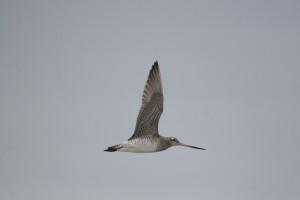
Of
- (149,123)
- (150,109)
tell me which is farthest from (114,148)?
(150,109)

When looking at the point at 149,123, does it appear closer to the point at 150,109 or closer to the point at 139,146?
the point at 150,109

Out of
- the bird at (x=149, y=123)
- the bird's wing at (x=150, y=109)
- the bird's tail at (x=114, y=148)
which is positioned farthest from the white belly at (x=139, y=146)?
the bird's wing at (x=150, y=109)

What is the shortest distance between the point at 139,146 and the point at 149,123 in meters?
0.88

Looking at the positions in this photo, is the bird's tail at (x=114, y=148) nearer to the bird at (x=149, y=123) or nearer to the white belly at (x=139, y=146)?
the bird at (x=149, y=123)

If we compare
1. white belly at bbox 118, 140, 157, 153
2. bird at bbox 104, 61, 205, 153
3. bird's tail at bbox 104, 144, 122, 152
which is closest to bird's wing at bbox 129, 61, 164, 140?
bird at bbox 104, 61, 205, 153

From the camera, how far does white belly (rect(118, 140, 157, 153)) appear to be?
27.9 meters

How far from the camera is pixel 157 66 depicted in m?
29.1

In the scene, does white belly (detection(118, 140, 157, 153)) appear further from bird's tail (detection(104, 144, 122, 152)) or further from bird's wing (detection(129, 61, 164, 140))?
bird's wing (detection(129, 61, 164, 140))

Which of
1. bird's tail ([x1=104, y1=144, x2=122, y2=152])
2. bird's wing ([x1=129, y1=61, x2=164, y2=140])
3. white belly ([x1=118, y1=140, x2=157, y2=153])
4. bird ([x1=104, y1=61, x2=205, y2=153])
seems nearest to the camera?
bird's tail ([x1=104, y1=144, x2=122, y2=152])

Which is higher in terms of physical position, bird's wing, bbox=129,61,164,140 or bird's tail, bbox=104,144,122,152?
bird's wing, bbox=129,61,164,140

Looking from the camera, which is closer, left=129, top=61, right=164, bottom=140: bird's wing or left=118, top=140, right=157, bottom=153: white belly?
left=118, top=140, right=157, bottom=153: white belly

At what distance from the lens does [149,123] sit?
93.1 ft

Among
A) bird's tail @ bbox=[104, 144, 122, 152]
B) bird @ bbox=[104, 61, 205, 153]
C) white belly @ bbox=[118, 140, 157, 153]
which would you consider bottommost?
bird's tail @ bbox=[104, 144, 122, 152]

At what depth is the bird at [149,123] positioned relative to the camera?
92.1ft
